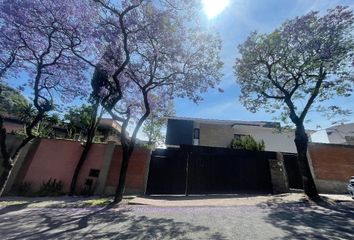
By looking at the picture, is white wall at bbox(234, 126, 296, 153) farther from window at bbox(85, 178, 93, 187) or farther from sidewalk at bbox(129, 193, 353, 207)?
window at bbox(85, 178, 93, 187)

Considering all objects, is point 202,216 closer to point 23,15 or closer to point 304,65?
point 304,65


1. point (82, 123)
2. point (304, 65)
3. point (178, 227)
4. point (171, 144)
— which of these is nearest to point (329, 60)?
point (304, 65)

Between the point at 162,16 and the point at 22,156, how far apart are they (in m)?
9.38

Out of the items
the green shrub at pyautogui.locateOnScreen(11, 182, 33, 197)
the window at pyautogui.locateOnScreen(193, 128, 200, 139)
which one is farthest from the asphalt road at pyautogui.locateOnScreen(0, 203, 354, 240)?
the window at pyautogui.locateOnScreen(193, 128, 200, 139)

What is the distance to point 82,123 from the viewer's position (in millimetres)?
19391

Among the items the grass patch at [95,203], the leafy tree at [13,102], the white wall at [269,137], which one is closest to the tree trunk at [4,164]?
the grass patch at [95,203]

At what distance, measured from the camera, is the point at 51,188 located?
10.4 meters

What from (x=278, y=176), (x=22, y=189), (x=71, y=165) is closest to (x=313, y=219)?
(x=278, y=176)

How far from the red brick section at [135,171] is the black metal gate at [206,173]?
34 centimetres

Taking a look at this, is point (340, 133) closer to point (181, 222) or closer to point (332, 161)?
point (332, 161)

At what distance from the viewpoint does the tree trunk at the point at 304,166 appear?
30.8ft

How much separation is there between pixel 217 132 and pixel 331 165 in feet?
35.4

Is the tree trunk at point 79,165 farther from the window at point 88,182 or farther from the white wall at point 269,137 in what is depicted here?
the white wall at point 269,137

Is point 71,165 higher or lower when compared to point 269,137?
lower
